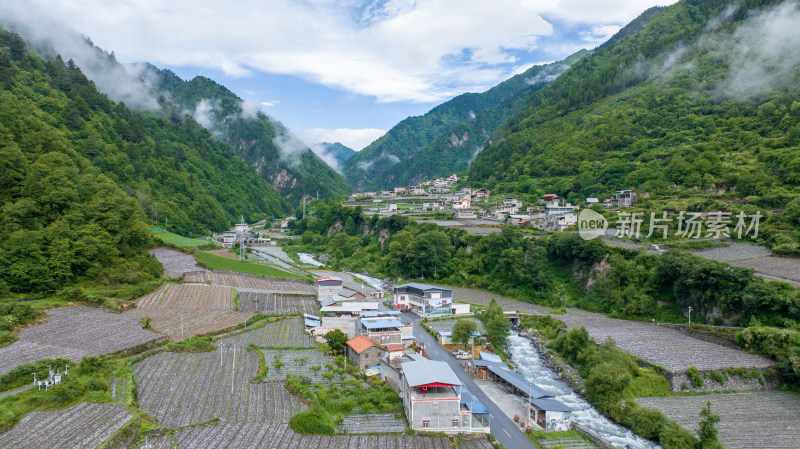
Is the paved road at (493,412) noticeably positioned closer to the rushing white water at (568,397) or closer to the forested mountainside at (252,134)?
the rushing white water at (568,397)

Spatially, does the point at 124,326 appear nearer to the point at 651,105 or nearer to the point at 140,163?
the point at 140,163

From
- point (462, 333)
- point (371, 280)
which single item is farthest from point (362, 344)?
point (371, 280)

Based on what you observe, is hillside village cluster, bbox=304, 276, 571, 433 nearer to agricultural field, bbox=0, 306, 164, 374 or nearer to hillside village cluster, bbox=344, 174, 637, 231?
agricultural field, bbox=0, 306, 164, 374

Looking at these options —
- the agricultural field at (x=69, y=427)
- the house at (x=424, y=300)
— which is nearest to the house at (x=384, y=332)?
the house at (x=424, y=300)

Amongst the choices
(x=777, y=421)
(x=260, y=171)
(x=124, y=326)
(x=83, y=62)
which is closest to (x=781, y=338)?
(x=777, y=421)

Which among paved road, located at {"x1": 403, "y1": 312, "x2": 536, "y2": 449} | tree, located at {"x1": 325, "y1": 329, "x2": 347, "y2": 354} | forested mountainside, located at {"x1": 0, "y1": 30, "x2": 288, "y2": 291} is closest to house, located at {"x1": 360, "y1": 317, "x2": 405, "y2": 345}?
tree, located at {"x1": 325, "y1": 329, "x2": 347, "y2": 354}

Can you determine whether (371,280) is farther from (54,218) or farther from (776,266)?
(776,266)
